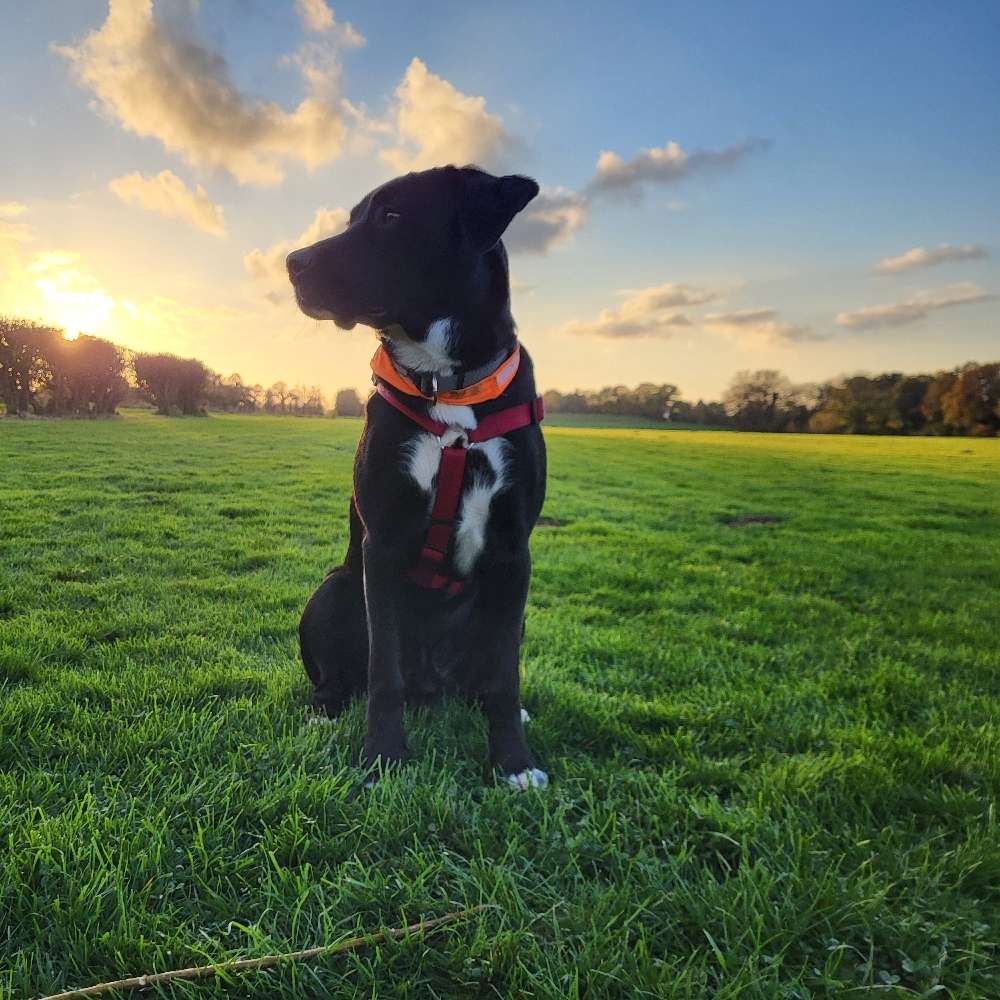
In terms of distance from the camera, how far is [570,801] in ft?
7.71

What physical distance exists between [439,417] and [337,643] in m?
1.21

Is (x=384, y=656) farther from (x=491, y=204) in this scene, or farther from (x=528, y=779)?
(x=491, y=204)

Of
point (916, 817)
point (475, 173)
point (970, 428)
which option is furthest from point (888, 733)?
point (970, 428)

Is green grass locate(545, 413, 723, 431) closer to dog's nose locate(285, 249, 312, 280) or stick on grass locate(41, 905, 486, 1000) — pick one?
dog's nose locate(285, 249, 312, 280)

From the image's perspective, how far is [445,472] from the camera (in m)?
2.61

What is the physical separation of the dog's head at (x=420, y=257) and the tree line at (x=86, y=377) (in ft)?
51.0

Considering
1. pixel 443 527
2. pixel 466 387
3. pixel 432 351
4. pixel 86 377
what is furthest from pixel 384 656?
pixel 86 377

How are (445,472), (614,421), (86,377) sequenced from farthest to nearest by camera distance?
(614,421), (86,377), (445,472)

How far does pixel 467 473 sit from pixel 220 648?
219 cm

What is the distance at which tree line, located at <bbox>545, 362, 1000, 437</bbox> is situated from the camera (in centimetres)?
5969

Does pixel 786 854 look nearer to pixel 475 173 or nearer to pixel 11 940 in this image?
pixel 11 940

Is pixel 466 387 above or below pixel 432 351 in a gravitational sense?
below

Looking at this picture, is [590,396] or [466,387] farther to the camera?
[590,396]

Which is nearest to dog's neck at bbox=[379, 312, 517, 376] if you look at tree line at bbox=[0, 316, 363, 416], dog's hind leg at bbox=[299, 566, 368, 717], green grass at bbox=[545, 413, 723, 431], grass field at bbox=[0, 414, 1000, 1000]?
dog's hind leg at bbox=[299, 566, 368, 717]
